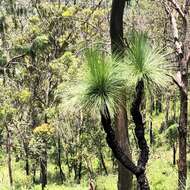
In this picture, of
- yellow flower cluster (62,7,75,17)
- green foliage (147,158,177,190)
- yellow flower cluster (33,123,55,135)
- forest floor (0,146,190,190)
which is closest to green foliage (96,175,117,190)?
forest floor (0,146,190,190)

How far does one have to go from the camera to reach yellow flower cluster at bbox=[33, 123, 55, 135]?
19.2m

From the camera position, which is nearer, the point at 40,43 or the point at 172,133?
the point at 40,43

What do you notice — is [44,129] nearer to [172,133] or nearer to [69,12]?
[69,12]

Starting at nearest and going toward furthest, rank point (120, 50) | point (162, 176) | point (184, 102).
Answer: point (120, 50) → point (184, 102) → point (162, 176)

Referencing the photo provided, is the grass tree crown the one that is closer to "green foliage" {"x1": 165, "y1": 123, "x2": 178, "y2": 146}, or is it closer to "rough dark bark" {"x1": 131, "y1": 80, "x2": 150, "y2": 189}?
"rough dark bark" {"x1": 131, "y1": 80, "x2": 150, "y2": 189}

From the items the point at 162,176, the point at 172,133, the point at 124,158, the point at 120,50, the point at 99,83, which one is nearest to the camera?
the point at 99,83

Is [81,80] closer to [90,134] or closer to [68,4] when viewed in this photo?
[68,4]

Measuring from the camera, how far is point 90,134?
75.4ft

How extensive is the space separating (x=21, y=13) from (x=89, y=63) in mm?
22424

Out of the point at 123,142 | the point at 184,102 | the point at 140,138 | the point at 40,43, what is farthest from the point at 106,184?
the point at 140,138

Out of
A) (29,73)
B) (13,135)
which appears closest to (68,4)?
(29,73)

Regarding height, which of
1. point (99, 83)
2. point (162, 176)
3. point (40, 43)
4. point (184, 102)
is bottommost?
point (162, 176)

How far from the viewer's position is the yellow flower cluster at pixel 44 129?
19155 mm

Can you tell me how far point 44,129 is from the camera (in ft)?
62.9
